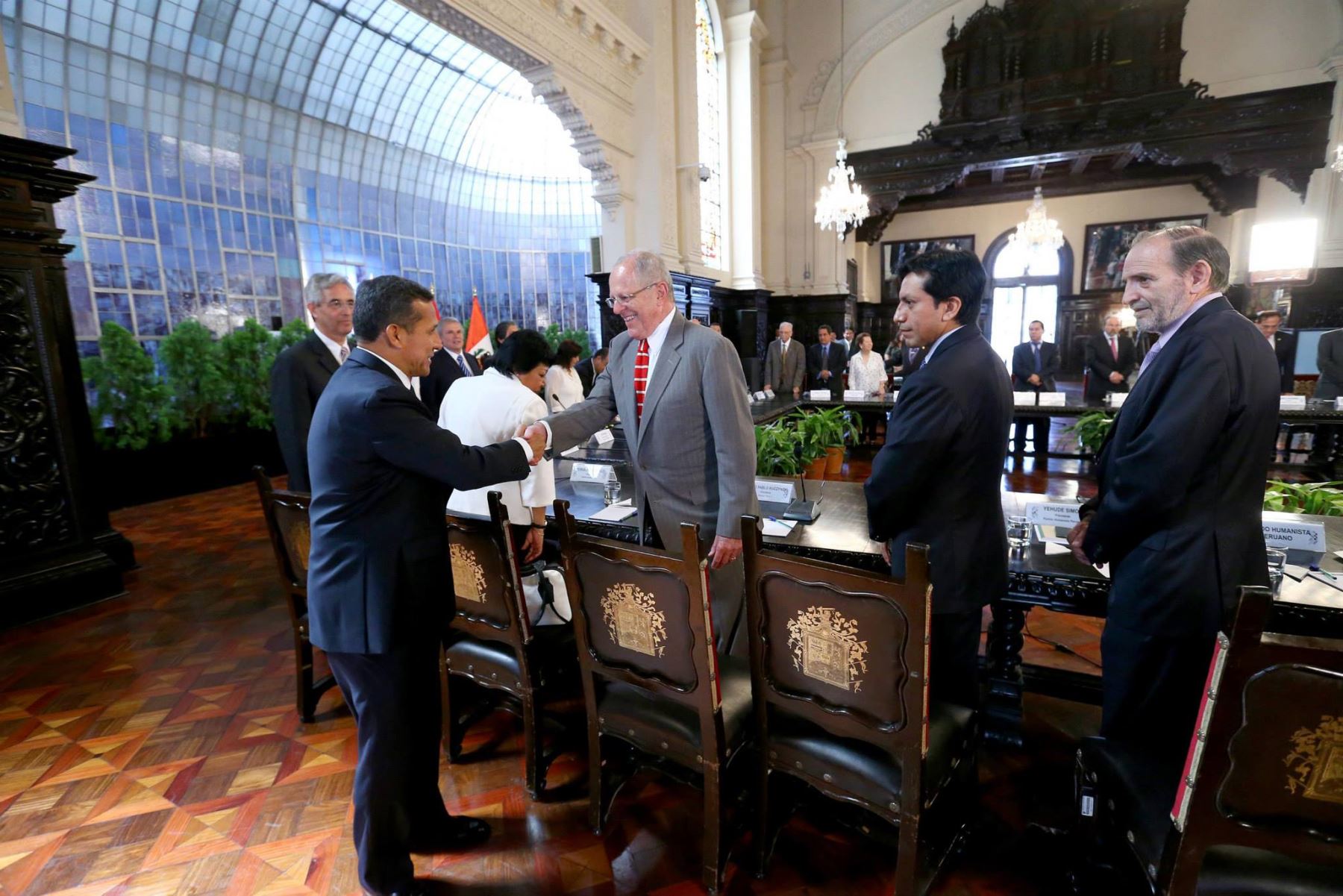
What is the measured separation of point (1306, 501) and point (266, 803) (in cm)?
386

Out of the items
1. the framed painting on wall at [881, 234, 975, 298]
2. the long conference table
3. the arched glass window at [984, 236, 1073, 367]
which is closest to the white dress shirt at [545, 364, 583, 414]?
the long conference table

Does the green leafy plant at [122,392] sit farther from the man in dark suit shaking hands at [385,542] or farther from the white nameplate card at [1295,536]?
the white nameplate card at [1295,536]

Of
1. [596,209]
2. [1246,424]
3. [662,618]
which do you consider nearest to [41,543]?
[662,618]

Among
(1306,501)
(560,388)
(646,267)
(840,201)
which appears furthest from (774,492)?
(840,201)

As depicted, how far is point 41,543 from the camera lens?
352 centimetres

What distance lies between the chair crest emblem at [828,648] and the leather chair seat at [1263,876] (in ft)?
2.08

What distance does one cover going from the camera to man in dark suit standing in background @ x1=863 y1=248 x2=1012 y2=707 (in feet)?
5.34

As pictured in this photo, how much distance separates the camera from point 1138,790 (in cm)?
126

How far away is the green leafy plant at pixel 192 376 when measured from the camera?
21.6 ft

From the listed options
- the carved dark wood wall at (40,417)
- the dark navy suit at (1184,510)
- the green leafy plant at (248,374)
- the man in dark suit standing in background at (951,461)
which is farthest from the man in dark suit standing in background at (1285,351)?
the green leafy plant at (248,374)

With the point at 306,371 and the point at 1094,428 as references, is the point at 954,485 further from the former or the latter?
the point at 1094,428

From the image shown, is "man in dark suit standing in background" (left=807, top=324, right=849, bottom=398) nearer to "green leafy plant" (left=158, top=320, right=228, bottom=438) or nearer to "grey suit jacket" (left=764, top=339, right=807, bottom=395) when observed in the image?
"grey suit jacket" (left=764, top=339, right=807, bottom=395)

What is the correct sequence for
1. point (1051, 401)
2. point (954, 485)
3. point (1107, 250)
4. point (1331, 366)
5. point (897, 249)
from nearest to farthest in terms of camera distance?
point (954, 485) → point (1331, 366) → point (1051, 401) → point (1107, 250) → point (897, 249)

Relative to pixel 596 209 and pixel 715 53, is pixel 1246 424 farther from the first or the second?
pixel 596 209
